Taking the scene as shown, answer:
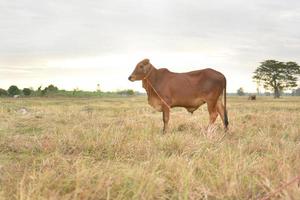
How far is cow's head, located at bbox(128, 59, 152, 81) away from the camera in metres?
9.95

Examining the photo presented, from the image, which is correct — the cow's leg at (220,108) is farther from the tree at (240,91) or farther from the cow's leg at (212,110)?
the tree at (240,91)

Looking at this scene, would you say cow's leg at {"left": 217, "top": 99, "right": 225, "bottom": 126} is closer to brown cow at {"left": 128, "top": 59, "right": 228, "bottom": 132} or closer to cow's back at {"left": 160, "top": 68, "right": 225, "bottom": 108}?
brown cow at {"left": 128, "top": 59, "right": 228, "bottom": 132}

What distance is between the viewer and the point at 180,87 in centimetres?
988

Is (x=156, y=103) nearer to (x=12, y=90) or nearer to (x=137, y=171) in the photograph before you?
(x=137, y=171)

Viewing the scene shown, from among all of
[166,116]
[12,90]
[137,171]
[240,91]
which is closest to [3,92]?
[12,90]

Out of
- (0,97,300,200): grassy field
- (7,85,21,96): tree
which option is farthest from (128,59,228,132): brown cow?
(7,85,21,96): tree

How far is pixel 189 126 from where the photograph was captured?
33.9 ft

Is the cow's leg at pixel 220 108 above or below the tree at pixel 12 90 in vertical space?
below

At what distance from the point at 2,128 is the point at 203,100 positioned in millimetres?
4735

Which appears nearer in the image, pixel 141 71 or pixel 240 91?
pixel 141 71

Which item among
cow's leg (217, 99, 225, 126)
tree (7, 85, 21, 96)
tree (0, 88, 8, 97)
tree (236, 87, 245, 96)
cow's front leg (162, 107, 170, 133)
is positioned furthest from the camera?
tree (236, 87, 245, 96)

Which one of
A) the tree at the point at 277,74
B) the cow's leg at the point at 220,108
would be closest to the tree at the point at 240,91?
the tree at the point at 277,74

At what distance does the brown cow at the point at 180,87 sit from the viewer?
32.4 feet

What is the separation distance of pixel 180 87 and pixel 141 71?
964 millimetres
